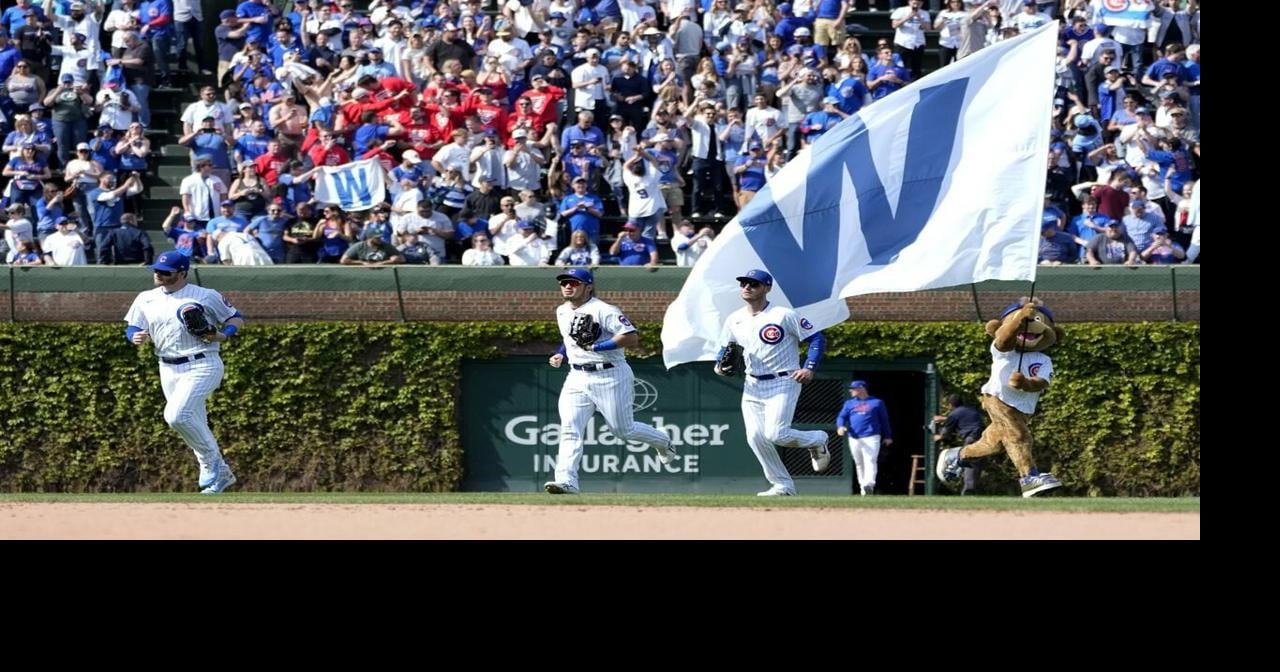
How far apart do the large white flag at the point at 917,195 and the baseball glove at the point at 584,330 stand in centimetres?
74

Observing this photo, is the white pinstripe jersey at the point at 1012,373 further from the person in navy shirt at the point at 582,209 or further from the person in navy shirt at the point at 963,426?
the person in navy shirt at the point at 582,209

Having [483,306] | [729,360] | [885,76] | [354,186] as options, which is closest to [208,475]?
[729,360]

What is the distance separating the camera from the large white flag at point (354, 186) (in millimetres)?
19281

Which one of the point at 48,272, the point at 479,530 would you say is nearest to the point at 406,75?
the point at 48,272

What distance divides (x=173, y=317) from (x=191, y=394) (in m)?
0.61

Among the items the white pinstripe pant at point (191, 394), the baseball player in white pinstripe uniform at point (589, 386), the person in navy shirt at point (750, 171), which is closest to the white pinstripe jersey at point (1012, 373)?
the baseball player in white pinstripe uniform at point (589, 386)

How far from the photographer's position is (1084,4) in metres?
21.3

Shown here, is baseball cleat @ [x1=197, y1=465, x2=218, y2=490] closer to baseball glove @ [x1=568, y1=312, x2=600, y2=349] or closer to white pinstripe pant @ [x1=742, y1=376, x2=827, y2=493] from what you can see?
baseball glove @ [x1=568, y1=312, x2=600, y2=349]

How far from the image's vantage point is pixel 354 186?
19.3m

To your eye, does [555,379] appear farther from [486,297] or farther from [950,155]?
[950,155]

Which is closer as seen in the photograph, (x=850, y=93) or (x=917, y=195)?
(x=917, y=195)

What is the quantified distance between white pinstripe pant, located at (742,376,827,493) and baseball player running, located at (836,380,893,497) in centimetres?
413

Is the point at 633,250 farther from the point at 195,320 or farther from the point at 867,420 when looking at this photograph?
the point at 195,320

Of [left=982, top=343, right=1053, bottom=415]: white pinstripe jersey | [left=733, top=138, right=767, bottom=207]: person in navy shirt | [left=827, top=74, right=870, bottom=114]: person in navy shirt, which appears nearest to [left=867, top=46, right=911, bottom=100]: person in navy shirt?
[left=827, top=74, right=870, bottom=114]: person in navy shirt
